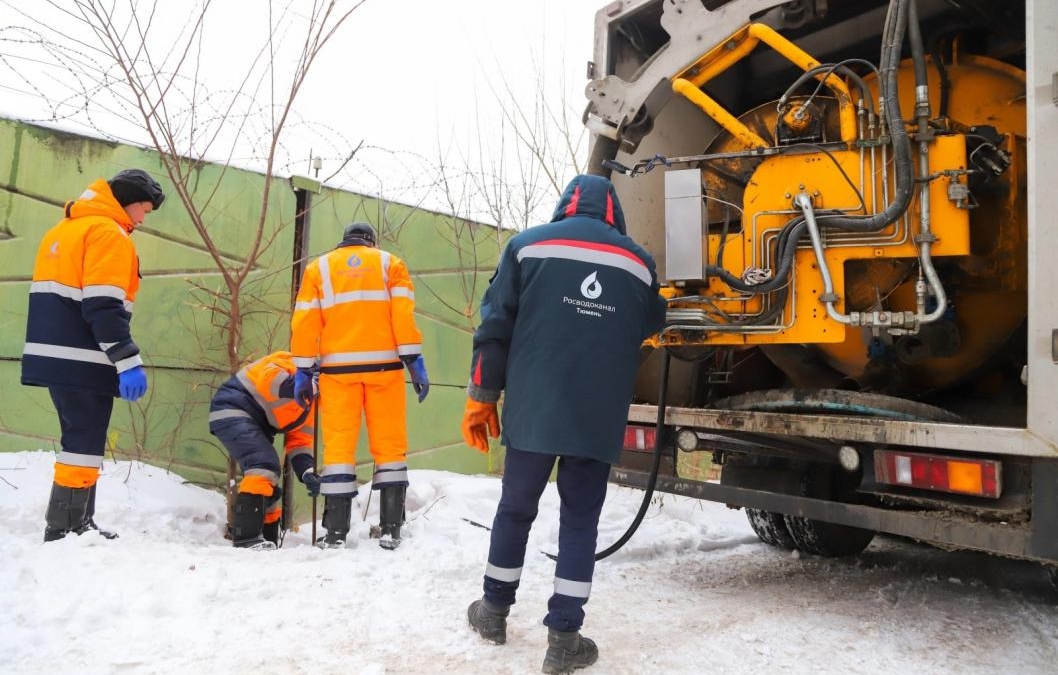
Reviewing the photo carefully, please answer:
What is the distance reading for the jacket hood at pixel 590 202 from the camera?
2.62 metres

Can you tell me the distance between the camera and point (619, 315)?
2496 mm

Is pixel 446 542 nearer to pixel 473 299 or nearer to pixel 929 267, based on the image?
pixel 929 267

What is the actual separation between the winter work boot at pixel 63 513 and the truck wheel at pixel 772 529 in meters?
3.36

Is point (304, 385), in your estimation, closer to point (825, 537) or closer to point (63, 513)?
point (63, 513)

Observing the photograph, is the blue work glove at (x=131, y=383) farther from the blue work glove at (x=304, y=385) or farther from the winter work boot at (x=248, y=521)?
the winter work boot at (x=248, y=521)

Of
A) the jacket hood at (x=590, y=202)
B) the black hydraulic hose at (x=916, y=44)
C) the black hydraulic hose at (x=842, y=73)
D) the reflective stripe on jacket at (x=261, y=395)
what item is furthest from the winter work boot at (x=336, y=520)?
the black hydraulic hose at (x=916, y=44)

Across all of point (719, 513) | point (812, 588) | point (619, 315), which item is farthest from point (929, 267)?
point (719, 513)

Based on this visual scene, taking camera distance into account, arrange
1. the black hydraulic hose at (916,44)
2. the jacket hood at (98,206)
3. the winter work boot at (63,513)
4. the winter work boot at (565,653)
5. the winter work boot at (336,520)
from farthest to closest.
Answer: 1. the winter work boot at (336,520)
2. the jacket hood at (98,206)
3. the winter work boot at (63,513)
4. the black hydraulic hose at (916,44)
5. the winter work boot at (565,653)

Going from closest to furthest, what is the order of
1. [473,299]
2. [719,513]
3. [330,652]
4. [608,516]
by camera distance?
[330,652], [608,516], [719,513], [473,299]

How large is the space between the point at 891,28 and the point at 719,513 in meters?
3.46

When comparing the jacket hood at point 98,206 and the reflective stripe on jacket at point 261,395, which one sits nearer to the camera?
the jacket hood at point 98,206

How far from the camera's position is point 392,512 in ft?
12.3

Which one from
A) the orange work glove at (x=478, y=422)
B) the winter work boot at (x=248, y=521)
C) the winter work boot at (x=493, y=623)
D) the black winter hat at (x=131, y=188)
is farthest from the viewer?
the winter work boot at (x=248, y=521)

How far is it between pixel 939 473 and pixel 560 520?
1292 mm
